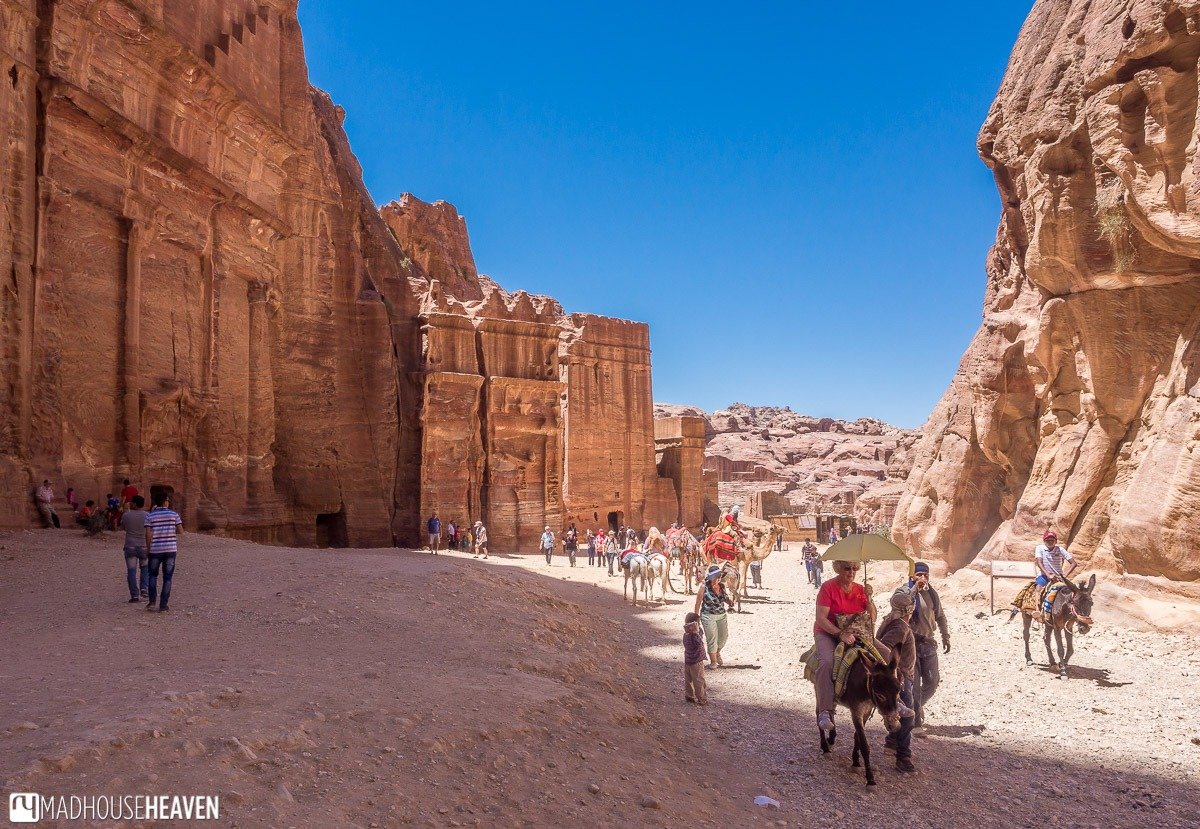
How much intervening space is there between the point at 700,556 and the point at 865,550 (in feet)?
40.2

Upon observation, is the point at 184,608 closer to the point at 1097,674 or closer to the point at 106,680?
the point at 106,680

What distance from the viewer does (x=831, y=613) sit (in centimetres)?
694

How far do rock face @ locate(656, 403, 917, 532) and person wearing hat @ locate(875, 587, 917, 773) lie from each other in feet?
111

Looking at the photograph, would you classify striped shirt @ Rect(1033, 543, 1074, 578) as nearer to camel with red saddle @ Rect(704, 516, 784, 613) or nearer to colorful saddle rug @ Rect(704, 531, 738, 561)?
camel with red saddle @ Rect(704, 516, 784, 613)

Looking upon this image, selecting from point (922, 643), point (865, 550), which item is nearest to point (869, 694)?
point (922, 643)

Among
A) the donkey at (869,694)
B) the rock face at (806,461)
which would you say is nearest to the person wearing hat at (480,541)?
the rock face at (806,461)

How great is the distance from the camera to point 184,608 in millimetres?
9555

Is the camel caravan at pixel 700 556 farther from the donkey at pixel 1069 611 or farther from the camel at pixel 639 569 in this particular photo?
the donkey at pixel 1069 611

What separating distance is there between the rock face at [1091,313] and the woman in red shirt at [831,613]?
8.77 m

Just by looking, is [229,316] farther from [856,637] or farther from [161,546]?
[856,637]

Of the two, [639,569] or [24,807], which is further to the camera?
[639,569]

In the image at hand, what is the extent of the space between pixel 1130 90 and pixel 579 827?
1512 centimetres

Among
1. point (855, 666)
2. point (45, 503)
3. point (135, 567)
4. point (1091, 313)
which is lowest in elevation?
point (855, 666)

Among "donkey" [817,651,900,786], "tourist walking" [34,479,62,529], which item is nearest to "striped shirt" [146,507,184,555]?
"tourist walking" [34,479,62,529]
